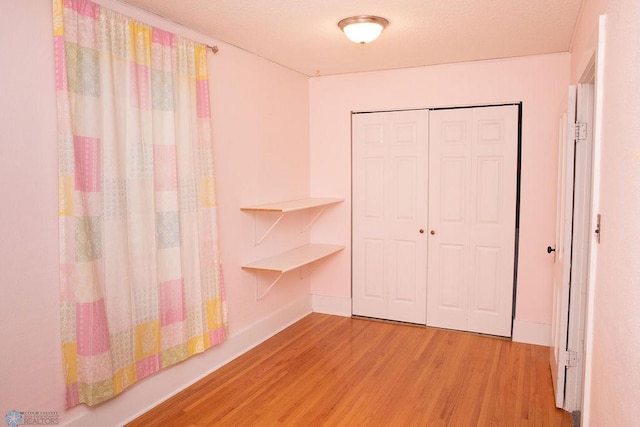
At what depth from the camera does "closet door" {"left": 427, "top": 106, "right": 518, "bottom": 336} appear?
4020 mm

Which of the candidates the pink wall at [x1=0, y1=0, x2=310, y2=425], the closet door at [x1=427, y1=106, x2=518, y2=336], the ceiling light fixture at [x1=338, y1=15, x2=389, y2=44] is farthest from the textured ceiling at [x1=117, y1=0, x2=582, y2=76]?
the closet door at [x1=427, y1=106, x2=518, y2=336]

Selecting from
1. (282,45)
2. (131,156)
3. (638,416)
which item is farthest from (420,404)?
(282,45)

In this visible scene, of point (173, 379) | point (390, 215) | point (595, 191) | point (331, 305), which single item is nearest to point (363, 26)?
point (595, 191)

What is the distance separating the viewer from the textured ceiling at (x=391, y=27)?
2.72 metres

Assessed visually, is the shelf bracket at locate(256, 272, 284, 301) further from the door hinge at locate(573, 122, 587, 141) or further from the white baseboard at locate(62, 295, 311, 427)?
the door hinge at locate(573, 122, 587, 141)

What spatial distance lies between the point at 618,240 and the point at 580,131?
1342mm

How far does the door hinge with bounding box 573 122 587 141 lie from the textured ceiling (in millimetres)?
751

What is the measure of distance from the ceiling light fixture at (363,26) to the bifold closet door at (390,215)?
1.46m

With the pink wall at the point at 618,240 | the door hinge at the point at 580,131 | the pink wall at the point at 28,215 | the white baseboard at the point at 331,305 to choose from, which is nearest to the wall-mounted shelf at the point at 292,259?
the white baseboard at the point at 331,305

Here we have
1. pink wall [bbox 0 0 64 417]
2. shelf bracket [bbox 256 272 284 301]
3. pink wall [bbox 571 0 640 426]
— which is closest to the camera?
pink wall [bbox 571 0 640 426]

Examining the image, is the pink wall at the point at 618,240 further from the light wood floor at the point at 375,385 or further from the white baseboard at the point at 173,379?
the white baseboard at the point at 173,379

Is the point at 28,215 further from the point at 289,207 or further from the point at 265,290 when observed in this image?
the point at 265,290

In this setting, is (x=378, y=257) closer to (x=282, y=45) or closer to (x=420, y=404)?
(x=420, y=404)

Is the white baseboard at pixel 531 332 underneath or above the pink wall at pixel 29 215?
underneath
